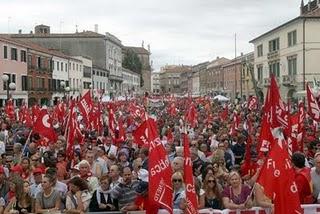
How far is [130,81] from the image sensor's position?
457 ft

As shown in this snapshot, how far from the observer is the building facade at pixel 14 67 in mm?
54531

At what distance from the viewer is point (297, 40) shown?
61.8 m

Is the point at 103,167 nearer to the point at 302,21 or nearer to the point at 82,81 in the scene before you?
the point at 302,21

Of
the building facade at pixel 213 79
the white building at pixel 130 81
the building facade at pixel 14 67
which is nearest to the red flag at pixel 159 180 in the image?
the building facade at pixel 14 67

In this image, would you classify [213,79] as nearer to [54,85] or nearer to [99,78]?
[99,78]

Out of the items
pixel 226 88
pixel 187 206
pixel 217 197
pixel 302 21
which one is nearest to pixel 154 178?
pixel 187 206

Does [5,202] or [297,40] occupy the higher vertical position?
[297,40]

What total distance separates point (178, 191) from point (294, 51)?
187 ft

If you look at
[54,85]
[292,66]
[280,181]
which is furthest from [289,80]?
[280,181]

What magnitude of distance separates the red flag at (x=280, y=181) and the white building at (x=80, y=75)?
68914mm

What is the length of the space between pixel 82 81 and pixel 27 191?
250 ft

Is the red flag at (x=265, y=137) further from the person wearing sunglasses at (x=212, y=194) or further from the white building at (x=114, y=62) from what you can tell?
the white building at (x=114, y=62)

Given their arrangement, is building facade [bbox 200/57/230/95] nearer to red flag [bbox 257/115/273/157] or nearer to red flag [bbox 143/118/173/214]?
red flag [bbox 257/115/273/157]

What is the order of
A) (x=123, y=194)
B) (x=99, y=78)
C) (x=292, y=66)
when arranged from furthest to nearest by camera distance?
(x=99, y=78)
(x=292, y=66)
(x=123, y=194)
